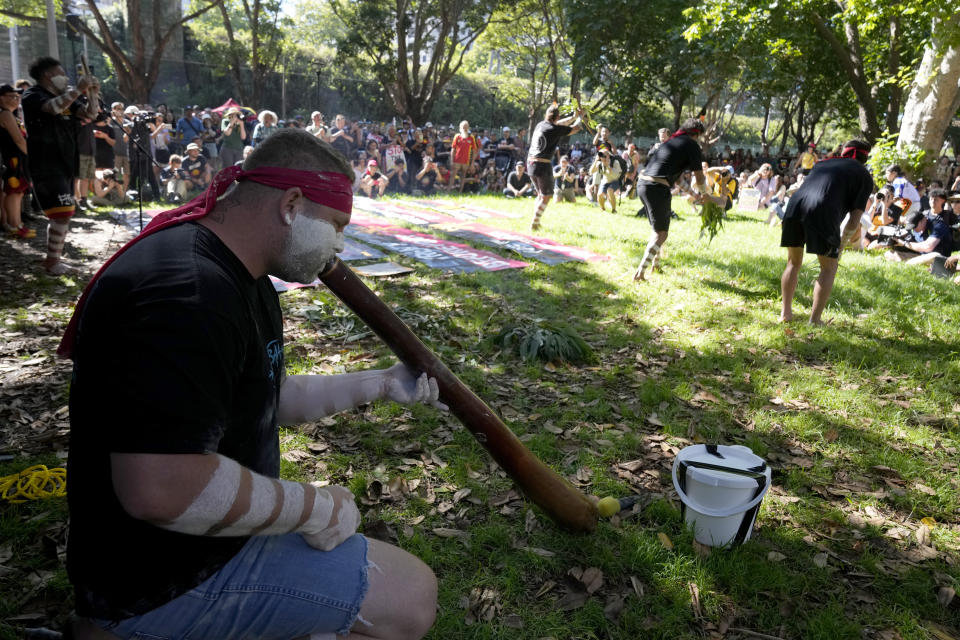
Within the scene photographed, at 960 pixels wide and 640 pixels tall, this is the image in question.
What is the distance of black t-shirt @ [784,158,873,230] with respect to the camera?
6.04m

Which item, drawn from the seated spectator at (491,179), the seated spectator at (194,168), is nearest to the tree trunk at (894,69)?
the seated spectator at (491,179)

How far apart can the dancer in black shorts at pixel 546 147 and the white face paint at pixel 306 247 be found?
9797mm

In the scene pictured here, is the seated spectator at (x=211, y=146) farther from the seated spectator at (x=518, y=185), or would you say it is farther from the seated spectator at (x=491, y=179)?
the seated spectator at (x=491, y=179)

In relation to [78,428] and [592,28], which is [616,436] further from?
[592,28]

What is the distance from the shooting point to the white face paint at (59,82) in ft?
22.6

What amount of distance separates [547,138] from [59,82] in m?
7.33

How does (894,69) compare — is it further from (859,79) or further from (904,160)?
(904,160)

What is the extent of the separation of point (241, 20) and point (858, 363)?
69.5 meters

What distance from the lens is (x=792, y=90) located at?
36406 millimetres

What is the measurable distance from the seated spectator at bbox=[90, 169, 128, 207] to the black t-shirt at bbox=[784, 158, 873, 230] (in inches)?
491

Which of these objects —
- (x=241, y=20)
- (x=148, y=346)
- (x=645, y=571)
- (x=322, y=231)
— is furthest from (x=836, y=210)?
(x=241, y=20)

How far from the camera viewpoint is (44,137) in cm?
687

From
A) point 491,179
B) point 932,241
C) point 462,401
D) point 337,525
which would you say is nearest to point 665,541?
point 462,401

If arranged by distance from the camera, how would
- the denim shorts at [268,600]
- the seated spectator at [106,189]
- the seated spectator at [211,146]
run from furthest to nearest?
the seated spectator at [211,146] → the seated spectator at [106,189] → the denim shorts at [268,600]
